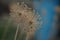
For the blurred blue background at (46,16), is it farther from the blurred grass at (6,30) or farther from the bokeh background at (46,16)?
the blurred grass at (6,30)

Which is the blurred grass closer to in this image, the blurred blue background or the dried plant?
the dried plant

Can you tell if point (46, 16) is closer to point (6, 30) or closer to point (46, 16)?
point (46, 16)

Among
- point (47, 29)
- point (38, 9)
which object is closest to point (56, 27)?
point (47, 29)

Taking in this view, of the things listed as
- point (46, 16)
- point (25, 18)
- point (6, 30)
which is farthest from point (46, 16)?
point (6, 30)

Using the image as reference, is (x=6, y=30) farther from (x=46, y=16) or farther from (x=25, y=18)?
(x=46, y=16)

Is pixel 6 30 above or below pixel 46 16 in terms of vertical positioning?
below

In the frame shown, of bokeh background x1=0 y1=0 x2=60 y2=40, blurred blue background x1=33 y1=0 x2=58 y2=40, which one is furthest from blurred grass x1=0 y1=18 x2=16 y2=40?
blurred blue background x1=33 y1=0 x2=58 y2=40

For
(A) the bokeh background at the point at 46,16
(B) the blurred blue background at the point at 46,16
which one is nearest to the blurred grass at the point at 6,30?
(A) the bokeh background at the point at 46,16

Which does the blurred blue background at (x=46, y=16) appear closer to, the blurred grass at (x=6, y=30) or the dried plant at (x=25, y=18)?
the dried plant at (x=25, y=18)
